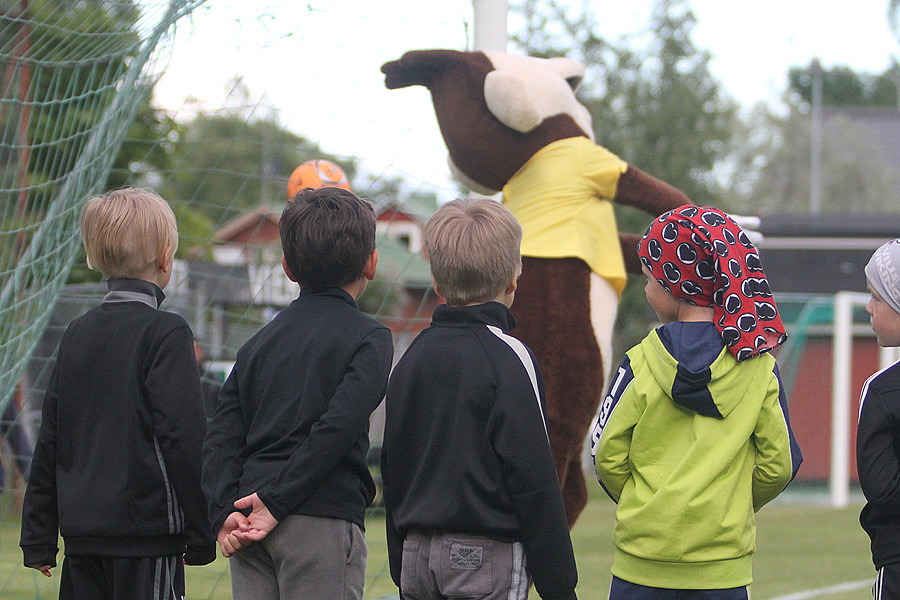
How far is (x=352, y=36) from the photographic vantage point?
3.97 metres

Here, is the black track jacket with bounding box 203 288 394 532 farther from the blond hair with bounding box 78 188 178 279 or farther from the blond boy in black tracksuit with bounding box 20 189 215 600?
the blond hair with bounding box 78 188 178 279

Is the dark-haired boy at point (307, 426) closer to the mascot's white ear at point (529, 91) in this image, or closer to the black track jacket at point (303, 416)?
the black track jacket at point (303, 416)

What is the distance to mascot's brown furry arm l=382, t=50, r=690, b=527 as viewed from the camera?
119 inches

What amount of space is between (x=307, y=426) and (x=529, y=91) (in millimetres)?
1637

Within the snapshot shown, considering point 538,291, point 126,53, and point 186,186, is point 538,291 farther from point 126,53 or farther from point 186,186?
point 186,186

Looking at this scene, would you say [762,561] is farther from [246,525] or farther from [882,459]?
[246,525]

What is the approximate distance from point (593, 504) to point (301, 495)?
25.2ft

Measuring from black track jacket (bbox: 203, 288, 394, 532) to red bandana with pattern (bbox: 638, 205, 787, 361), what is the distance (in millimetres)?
593

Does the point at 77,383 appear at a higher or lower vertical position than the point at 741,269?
lower

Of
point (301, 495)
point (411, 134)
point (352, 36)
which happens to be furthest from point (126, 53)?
point (301, 495)

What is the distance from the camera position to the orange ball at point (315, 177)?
360cm

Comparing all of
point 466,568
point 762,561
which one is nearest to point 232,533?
point 466,568

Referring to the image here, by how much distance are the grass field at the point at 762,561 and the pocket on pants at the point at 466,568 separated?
193 cm

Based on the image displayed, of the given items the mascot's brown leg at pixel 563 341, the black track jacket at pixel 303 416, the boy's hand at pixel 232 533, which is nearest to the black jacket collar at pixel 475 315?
the black track jacket at pixel 303 416
